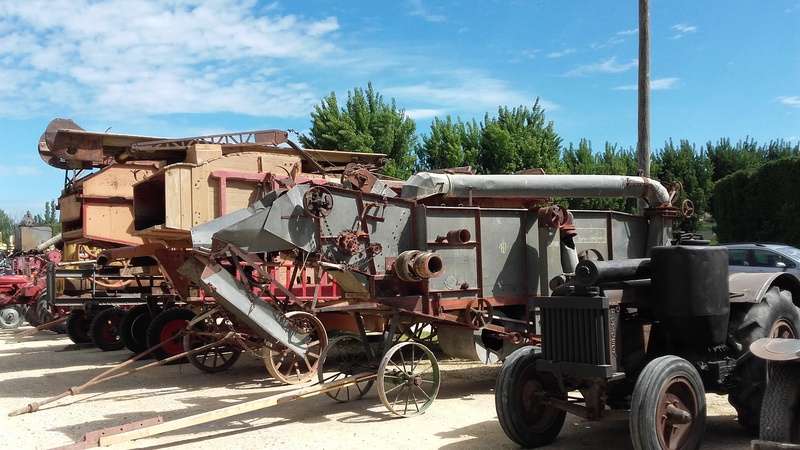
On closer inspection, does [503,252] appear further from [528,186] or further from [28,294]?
[28,294]

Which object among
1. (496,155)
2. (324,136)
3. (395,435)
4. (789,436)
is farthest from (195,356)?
(496,155)

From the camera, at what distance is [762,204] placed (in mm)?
21938

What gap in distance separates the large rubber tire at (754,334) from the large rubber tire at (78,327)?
15.1 m

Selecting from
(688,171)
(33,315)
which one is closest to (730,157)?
(688,171)

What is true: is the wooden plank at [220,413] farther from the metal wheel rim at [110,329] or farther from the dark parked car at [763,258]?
the metal wheel rim at [110,329]

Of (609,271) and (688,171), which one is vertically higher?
(688,171)

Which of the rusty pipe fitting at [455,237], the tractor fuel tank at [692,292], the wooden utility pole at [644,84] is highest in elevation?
the wooden utility pole at [644,84]

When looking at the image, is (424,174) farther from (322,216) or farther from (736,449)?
(736,449)

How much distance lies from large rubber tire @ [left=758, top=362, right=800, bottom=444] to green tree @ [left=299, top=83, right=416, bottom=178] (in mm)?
21966

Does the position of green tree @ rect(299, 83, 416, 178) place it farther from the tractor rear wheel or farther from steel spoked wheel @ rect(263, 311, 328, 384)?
steel spoked wheel @ rect(263, 311, 328, 384)

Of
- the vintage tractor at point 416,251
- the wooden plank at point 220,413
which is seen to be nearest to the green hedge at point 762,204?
the vintage tractor at point 416,251

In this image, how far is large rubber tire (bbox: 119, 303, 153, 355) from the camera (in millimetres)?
14320

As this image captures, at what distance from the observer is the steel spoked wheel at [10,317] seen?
75.3ft

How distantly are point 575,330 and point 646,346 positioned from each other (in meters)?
0.88
